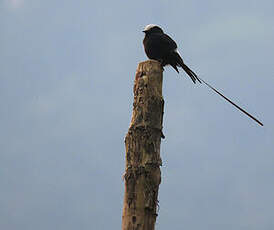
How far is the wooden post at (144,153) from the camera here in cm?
364

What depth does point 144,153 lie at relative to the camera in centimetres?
387

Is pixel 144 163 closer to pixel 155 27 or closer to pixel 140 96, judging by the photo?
pixel 140 96

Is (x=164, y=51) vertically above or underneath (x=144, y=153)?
above

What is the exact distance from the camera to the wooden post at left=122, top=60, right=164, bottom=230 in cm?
364

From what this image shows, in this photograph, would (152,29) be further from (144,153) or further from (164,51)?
(144,153)

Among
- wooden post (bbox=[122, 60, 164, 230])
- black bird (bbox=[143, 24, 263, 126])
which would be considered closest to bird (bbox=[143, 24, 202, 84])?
black bird (bbox=[143, 24, 263, 126])

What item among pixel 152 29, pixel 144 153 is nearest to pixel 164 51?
pixel 152 29

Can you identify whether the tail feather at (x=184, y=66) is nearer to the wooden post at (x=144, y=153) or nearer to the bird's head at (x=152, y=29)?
the bird's head at (x=152, y=29)

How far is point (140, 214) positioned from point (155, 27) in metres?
4.36

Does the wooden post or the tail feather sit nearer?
the wooden post

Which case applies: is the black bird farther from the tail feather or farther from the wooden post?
the wooden post

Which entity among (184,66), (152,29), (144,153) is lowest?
(144,153)

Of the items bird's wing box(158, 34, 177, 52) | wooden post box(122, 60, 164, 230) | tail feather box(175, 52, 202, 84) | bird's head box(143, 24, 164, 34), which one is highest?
bird's head box(143, 24, 164, 34)

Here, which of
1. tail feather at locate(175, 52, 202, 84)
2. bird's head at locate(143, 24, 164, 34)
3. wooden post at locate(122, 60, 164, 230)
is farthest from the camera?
bird's head at locate(143, 24, 164, 34)
